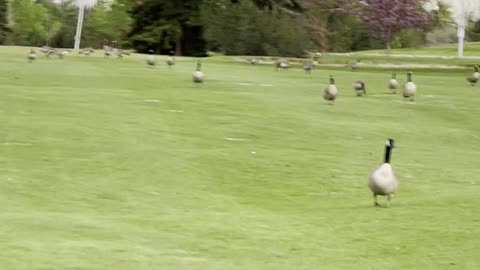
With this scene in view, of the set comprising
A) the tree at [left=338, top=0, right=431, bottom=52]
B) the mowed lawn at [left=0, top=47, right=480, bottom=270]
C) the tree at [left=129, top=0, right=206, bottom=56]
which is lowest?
the mowed lawn at [left=0, top=47, right=480, bottom=270]

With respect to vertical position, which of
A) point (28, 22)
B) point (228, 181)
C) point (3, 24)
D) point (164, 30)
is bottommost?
point (228, 181)

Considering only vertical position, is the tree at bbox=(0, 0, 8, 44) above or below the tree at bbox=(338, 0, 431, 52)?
below

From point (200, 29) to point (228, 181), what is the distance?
6596cm

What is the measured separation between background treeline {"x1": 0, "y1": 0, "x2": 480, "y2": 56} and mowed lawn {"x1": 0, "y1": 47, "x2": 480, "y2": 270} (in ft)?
84.7

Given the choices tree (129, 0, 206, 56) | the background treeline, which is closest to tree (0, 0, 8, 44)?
the background treeline

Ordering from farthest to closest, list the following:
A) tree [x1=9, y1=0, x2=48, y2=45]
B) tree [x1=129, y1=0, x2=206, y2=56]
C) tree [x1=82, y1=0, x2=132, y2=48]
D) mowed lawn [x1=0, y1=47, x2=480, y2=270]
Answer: tree [x1=9, y1=0, x2=48, y2=45] → tree [x1=82, y1=0, x2=132, y2=48] → tree [x1=129, y1=0, x2=206, y2=56] → mowed lawn [x1=0, y1=47, x2=480, y2=270]

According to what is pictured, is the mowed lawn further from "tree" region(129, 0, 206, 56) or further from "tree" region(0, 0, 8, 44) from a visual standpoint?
"tree" region(0, 0, 8, 44)

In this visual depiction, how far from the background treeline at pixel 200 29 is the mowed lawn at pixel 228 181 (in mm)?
25802

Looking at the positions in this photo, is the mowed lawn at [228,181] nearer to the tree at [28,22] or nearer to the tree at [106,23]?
the tree at [106,23]

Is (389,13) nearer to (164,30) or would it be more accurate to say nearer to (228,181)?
(164,30)

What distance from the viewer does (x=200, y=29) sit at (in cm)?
8050

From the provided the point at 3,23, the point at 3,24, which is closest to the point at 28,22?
the point at 3,24

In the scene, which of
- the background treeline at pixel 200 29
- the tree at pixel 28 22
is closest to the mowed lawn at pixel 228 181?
the background treeline at pixel 200 29

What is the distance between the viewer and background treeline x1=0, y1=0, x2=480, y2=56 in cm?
7269
